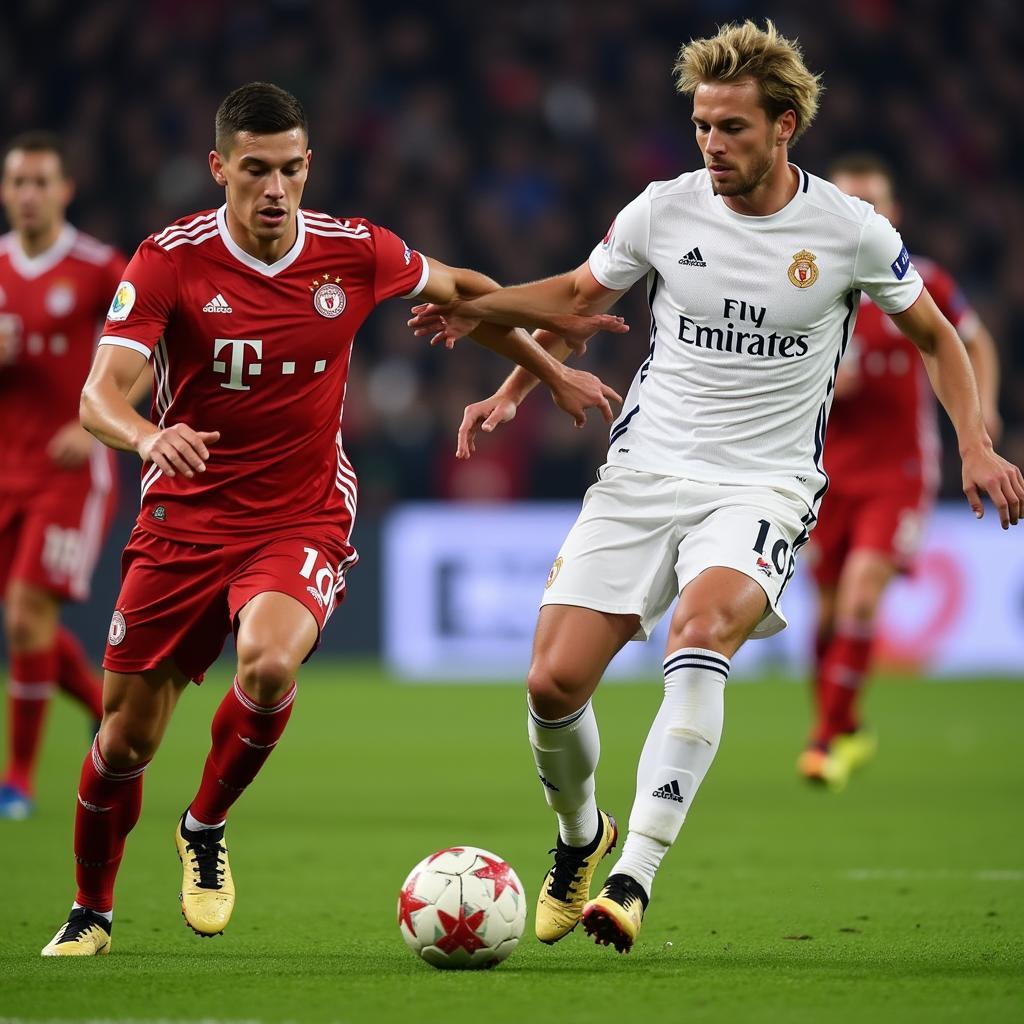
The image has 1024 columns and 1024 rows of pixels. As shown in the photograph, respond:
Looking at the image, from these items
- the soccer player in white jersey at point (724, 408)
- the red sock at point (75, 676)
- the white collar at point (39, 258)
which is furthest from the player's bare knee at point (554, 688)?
the white collar at point (39, 258)

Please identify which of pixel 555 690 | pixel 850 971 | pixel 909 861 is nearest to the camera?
pixel 850 971

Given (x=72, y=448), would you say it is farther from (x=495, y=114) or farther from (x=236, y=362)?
(x=495, y=114)

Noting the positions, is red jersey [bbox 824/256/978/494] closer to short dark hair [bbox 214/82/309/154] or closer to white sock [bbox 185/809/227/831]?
short dark hair [bbox 214/82/309/154]

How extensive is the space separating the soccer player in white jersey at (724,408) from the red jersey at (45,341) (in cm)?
372

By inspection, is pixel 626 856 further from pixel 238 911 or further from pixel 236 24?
pixel 236 24

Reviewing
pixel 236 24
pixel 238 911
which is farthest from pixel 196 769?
pixel 236 24

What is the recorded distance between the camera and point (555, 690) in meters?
4.96

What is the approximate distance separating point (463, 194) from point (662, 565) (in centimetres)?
1404

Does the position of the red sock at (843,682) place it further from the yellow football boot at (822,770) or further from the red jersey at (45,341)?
the red jersey at (45,341)

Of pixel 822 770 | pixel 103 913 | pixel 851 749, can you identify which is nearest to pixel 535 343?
pixel 103 913

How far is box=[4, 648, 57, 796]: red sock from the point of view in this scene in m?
8.29

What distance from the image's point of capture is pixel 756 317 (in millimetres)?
5105

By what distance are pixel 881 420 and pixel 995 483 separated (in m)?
4.71

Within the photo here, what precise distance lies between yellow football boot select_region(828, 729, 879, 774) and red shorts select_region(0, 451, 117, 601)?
3.74 metres
